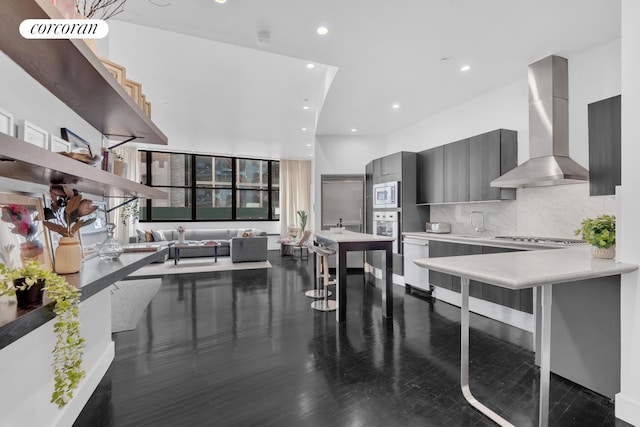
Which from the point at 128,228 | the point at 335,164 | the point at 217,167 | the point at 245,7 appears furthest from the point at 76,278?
the point at 217,167

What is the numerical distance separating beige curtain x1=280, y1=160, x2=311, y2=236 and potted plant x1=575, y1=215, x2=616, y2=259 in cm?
811

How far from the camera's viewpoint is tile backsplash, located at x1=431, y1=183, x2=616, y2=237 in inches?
117

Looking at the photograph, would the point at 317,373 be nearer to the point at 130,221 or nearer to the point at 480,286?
the point at 480,286

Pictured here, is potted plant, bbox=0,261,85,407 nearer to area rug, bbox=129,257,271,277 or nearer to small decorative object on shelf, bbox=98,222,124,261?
small decorative object on shelf, bbox=98,222,124,261

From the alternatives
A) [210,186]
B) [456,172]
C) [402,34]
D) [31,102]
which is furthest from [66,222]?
[210,186]

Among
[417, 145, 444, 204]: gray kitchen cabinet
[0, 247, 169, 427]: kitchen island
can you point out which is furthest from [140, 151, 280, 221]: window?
[0, 247, 169, 427]: kitchen island

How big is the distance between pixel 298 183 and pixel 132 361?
7.77 m

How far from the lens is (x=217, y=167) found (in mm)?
9234

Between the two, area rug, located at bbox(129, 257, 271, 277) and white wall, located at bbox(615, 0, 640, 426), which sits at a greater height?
white wall, located at bbox(615, 0, 640, 426)

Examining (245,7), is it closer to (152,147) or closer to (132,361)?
(132,361)

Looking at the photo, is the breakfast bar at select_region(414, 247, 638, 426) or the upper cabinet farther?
the upper cabinet

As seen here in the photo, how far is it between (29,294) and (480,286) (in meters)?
3.81

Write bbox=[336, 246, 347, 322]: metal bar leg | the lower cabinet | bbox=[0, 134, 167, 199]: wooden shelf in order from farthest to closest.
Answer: bbox=[336, 246, 347, 322]: metal bar leg, the lower cabinet, bbox=[0, 134, 167, 199]: wooden shelf

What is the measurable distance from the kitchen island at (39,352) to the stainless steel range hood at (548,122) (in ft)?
11.8
